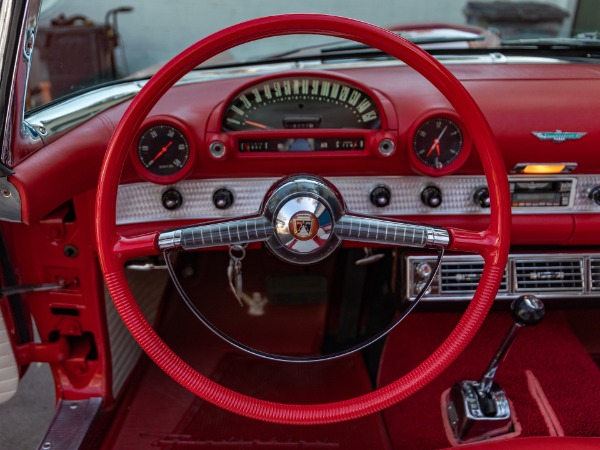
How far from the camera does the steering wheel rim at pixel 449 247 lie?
966 mm

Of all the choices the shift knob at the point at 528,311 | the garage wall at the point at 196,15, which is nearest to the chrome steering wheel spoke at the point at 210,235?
the shift knob at the point at 528,311

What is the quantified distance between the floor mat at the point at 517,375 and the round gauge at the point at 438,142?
0.68 metres

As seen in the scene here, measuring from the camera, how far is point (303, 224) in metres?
1.06

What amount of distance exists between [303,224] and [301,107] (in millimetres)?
460

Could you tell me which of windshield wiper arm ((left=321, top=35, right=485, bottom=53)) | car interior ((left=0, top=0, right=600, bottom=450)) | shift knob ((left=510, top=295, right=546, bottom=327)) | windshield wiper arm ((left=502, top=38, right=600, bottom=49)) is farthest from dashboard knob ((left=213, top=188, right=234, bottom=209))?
windshield wiper arm ((left=502, top=38, right=600, bottom=49))

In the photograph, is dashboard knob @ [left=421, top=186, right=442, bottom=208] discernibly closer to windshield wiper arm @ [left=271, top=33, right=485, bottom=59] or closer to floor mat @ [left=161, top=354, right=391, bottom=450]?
windshield wiper arm @ [left=271, top=33, right=485, bottom=59]

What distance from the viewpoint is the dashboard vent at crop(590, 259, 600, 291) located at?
5.48 feet

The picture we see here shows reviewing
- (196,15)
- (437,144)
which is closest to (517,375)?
(437,144)

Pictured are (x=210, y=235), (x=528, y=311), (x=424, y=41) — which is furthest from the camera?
(x=424, y=41)

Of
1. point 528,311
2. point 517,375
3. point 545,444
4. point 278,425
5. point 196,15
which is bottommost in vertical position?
point 278,425

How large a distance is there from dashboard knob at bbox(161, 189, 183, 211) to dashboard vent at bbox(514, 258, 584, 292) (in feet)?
3.17

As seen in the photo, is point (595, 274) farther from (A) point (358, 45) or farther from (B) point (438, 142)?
(A) point (358, 45)

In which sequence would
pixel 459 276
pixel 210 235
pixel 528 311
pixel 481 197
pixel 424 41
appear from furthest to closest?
1. pixel 424 41
2. pixel 459 276
3. pixel 481 197
4. pixel 528 311
5. pixel 210 235

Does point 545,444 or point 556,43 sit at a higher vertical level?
point 556,43
